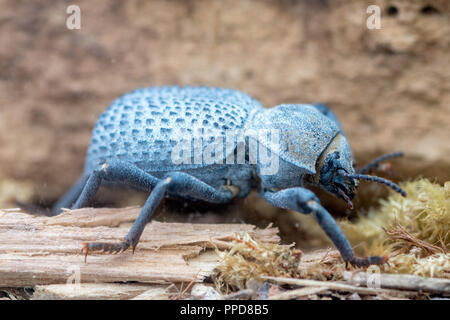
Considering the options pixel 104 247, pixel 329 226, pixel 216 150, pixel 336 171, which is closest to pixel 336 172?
pixel 336 171

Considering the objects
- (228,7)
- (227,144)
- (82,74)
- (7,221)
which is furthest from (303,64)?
(7,221)

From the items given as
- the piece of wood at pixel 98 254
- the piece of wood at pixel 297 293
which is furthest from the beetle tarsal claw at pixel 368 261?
the piece of wood at pixel 98 254

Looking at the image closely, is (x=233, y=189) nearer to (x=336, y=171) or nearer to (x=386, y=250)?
(x=336, y=171)

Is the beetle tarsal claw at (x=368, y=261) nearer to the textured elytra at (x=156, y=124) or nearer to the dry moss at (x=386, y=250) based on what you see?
the dry moss at (x=386, y=250)

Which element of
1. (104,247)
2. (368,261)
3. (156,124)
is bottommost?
(368,261)

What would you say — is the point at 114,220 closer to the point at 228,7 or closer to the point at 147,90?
the point at 147,90
